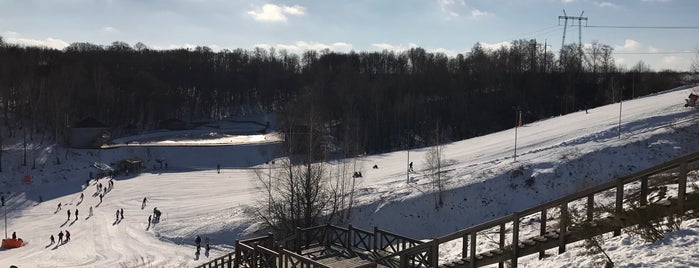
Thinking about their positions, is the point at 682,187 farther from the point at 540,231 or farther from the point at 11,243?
the point at 11,243

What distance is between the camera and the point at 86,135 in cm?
6900

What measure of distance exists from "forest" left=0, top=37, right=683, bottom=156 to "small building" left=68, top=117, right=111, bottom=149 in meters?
2.18

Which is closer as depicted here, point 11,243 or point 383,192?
point 11,243

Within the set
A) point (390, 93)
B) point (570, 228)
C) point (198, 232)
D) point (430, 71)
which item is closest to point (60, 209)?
point (198, 232)

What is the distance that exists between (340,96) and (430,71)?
82.1ft

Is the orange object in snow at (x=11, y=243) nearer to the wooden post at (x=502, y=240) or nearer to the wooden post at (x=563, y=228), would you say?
the wooden post at (x=502, y=240)

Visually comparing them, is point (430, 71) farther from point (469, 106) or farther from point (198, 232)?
point (198, 232)

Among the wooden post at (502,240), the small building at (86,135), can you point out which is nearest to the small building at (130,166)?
the small building at (86,135)

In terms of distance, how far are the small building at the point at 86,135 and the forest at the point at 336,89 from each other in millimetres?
2180

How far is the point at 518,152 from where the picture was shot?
43.9m

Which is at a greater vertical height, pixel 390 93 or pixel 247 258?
pixel 390 93

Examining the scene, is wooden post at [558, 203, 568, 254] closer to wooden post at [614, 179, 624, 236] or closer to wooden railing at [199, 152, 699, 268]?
wooden railing at [199, 152, 699, 268]

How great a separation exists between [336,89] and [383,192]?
192 feet

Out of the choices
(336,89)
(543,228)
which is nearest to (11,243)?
(543,228)
